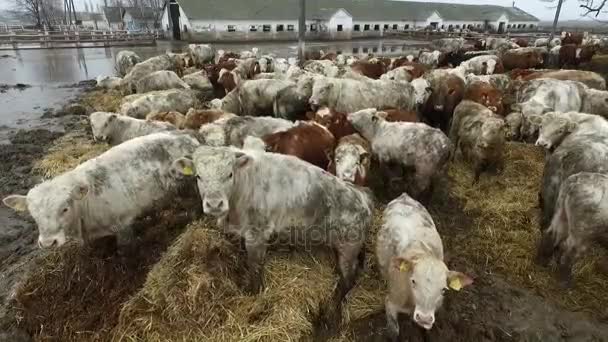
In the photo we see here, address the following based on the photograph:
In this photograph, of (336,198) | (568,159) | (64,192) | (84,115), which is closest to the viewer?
(64,192)

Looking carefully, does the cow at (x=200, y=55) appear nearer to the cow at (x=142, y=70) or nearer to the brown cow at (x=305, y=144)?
the cow at (x=142, y=70)

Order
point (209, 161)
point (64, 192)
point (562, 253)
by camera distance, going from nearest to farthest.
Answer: point (209, 161)
point (64, 192)
point (562, 253)

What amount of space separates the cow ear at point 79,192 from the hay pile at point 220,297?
3.79ft

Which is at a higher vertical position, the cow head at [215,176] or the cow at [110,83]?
the cow head at [215,176]

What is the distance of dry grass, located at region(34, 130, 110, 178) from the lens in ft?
23.9

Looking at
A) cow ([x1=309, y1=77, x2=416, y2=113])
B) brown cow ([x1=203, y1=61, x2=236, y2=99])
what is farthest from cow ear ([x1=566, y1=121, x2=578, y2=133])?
brown cow ([x1=203, y1=61, x2=236, y2=99])

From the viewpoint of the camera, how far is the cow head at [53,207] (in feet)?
11.6

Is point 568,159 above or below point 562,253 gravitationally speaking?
above

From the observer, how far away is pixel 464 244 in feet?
17.0

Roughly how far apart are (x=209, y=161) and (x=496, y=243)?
161 inches

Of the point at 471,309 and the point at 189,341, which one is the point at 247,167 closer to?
the point at 189,341

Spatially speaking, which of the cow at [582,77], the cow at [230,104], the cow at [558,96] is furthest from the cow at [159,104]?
the cow at [582,77]

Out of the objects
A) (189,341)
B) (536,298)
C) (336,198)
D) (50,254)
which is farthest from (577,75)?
(50,254)

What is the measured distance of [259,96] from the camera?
30.5 feet
